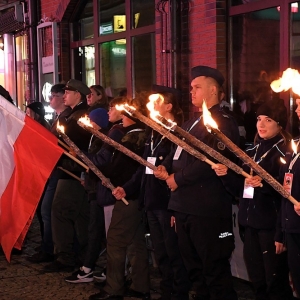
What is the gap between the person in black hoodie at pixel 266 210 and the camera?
552 centimetres

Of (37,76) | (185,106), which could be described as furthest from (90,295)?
(37,76)

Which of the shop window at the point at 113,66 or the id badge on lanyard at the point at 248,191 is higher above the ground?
the shop window at the point at 113,66

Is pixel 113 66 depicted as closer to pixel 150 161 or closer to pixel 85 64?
pixel 85 64

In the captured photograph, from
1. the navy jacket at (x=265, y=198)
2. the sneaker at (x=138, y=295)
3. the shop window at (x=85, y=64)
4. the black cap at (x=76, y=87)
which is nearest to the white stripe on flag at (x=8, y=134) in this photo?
the black cap at (x=76, y=87)

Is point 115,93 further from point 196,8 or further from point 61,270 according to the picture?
point 61,270

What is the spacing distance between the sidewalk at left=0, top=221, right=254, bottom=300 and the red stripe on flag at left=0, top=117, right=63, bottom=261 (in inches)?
23.9

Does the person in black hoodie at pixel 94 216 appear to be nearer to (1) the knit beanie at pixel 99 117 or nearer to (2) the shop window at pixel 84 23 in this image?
(1) the knit beanie at pixel 99 117

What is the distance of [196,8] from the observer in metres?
9.02

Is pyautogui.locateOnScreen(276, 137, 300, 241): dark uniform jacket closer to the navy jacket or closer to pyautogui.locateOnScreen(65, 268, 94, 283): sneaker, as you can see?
the navy jacket

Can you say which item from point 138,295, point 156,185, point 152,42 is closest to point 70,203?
point 138,295

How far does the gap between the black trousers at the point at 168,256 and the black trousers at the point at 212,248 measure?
439 millimetres

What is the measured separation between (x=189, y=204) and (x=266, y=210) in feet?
2.00

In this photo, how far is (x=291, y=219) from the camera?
17.0 ft

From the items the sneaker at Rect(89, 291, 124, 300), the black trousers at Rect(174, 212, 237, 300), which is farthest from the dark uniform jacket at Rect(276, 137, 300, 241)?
the sneaker at Rect(89, 291, 124, 300)
